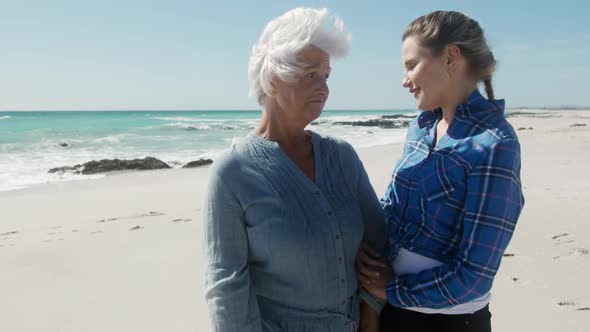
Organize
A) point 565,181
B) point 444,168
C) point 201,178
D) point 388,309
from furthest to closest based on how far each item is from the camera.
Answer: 1. point 201,178
2. point 565,181
3. point 388,309
4. point 444,168

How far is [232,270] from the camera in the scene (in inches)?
66.6

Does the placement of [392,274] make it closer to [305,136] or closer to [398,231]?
[398,231]

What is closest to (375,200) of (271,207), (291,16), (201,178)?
(271,207)

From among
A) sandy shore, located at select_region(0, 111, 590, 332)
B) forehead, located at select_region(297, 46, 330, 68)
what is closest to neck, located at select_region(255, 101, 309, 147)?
forehead, located at select_region(297, 46, 330, 68)

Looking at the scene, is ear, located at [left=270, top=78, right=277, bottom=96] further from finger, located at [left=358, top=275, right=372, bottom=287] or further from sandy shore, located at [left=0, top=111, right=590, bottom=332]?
sandy shore, located at [left=0, top=111, right=590, bottom=332]

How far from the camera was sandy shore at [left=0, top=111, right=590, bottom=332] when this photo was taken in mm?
3775

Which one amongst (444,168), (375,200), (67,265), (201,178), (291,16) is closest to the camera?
(444,168)

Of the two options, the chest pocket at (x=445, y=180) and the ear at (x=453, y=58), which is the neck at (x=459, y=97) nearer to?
the ear at (x=453, y=58)

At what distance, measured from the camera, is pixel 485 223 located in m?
1.52

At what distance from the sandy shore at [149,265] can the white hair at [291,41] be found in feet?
8.13

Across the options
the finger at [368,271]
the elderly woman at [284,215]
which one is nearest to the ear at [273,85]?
the elderly woman at [284,215]

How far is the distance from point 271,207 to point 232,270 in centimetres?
24

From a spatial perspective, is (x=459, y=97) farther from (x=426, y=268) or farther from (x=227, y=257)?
(x=227, y=257)

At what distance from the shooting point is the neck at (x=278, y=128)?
1865 mm
